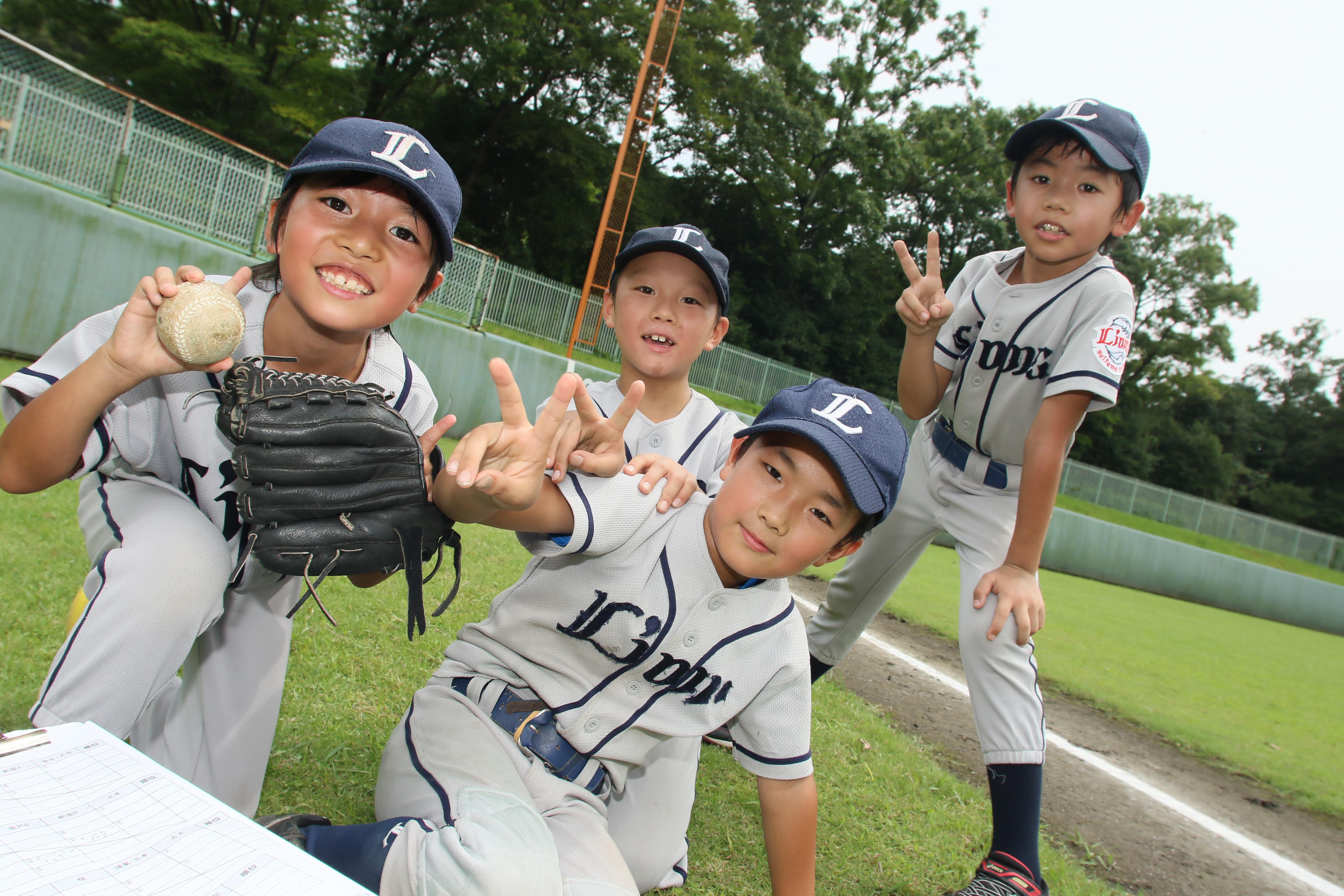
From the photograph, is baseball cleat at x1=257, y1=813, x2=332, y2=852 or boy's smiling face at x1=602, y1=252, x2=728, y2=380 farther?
boy's smiling face at x1=602, y1=252, x2=728, y2=380

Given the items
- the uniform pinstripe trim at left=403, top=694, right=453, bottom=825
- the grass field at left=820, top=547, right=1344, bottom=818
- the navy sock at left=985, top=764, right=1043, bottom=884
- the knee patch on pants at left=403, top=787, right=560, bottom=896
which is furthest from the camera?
the grass field at left=820, top=547, right=1344, bottom=818

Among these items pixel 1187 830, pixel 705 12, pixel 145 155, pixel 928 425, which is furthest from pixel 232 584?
pixel 705 12

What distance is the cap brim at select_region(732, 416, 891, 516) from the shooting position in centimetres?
173

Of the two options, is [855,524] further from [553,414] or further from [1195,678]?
[1195,678]

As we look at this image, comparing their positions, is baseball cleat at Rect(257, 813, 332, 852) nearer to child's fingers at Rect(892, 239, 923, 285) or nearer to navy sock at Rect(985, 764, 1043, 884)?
navy sock at Rect(985, 764, 1043, 884)

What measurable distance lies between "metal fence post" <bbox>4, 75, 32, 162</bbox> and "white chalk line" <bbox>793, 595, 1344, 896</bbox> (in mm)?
9759

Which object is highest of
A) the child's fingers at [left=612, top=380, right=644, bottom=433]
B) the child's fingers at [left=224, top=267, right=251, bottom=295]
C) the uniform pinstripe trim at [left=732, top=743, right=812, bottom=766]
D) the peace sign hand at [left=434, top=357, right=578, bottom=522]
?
the child's fingers at [left=224, top=267, right=251, bottom=295]

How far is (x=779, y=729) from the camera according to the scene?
6.12ft

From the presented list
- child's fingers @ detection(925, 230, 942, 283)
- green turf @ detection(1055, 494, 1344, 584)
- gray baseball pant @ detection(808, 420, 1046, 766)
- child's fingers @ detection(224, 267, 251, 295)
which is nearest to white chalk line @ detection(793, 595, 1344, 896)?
gray baseball pant @ detection(808, 420, 1046, 766)

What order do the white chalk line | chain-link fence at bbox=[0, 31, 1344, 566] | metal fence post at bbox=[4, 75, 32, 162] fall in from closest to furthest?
the white chalk line → metal fence post at bbox=[4, 75, 32, 162] → chain-link fence at bbox=[0, 31, 1344, 566]

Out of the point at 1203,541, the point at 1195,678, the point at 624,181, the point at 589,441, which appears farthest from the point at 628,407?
the point at 1203,541

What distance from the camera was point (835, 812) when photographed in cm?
250

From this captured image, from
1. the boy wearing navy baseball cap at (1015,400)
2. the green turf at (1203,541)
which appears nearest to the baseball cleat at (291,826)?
the boy wearing navy baseball cap at (1015,400)

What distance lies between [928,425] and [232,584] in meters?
2.30
